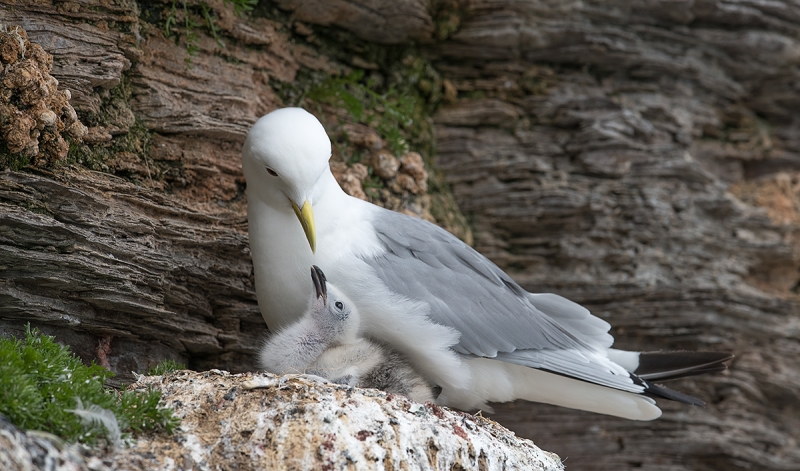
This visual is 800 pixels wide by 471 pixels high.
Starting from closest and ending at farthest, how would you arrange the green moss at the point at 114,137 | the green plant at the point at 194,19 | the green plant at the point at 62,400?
the green plant at the point at 62,400, the green moss at the point at 114,137, the green plant at the point at 194,19

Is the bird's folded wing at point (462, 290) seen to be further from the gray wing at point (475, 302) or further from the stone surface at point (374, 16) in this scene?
the stone surface at point (374, 16)

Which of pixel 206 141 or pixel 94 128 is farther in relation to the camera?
pixel 206 141

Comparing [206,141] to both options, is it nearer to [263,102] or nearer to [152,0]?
[263,102]

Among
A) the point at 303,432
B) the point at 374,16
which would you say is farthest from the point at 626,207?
the point at 303,432

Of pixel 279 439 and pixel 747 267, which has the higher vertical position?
pixel 279 439

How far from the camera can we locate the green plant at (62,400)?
2434mm

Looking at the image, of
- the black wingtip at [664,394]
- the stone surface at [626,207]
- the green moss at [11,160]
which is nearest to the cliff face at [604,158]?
the stone surface at [626,207]

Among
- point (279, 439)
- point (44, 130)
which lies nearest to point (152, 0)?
point (44, 130)

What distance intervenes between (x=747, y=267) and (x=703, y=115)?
111cm

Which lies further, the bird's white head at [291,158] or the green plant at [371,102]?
the green plant at [371,102]

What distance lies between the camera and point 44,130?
334cm

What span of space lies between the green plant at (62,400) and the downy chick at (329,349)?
67 cm

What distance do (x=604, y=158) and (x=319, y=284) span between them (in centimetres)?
275

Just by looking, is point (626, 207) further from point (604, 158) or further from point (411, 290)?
point (411, 290)
